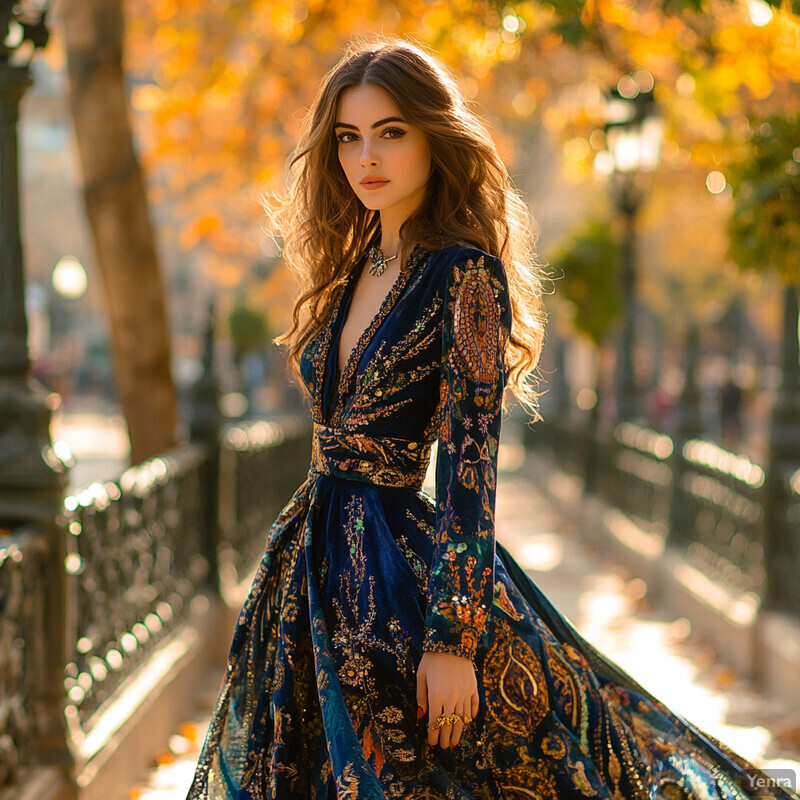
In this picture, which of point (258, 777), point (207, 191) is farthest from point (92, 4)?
point (207, 191)

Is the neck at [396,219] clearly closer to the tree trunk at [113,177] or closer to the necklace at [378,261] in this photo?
the necklace at [378,261]

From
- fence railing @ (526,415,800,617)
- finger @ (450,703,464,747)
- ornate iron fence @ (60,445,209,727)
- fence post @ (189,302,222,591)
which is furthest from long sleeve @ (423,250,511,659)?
fence post @ (189,302,222,591)

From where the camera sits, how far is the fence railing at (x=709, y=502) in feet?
22.6

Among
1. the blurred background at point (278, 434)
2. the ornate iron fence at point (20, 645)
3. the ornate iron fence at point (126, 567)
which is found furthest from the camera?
the ornate iron fence at point (126, 567)

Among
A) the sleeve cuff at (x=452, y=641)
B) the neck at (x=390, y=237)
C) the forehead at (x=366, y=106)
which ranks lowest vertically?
the sleeve cuff at (x=452, y=641)

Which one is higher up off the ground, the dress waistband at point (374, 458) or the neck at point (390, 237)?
the neck at point (390, 237)

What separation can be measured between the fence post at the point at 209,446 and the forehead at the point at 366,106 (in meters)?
4.79

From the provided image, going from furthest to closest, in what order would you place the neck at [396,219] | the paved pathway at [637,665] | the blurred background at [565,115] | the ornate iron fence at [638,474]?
the ornate iron fence at [638,474]
the blurred background at [565,115]
the paved pathway at [637,665]
the neck at [396,219]

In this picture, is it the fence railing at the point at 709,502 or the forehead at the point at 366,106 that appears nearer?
the forehead at the point at 366,106

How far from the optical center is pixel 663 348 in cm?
6075

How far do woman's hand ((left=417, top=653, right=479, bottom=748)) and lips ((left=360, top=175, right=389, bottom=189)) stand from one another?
1.05 m

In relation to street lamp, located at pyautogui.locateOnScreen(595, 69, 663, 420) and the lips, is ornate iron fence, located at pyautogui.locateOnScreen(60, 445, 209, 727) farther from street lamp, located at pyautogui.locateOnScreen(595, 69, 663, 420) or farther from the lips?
street lamp, located at pyautogui.locateOnScreen(595, 69, 663, 420)

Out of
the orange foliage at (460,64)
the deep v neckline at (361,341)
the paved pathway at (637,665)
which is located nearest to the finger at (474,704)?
the deep v neckline at (361,341)

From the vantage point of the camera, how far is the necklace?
2.82 m
